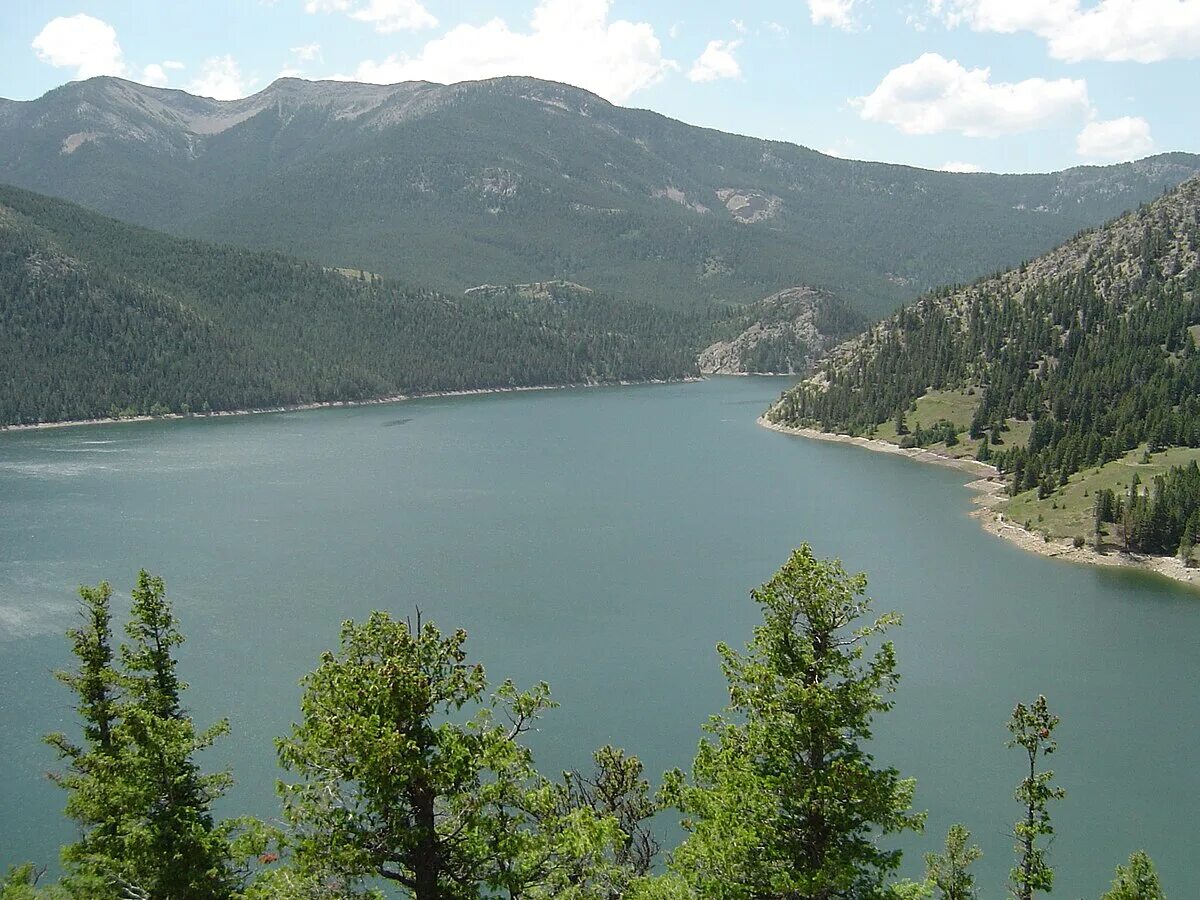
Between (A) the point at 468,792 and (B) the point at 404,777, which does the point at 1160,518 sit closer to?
(A) the point at 468,792

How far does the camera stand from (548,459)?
149250 mm

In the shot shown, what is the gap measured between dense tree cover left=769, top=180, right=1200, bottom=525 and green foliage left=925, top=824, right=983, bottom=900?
3132 inches

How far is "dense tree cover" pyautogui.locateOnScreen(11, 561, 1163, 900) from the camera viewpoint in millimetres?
16531

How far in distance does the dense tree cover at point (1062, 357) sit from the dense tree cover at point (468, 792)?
95.8 m

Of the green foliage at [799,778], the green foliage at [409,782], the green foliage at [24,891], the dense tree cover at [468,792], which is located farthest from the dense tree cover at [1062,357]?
the green foliage at [24,891]

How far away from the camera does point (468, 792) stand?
17375 mm

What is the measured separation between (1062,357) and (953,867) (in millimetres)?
137456

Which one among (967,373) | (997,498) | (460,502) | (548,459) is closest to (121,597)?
(460,502)

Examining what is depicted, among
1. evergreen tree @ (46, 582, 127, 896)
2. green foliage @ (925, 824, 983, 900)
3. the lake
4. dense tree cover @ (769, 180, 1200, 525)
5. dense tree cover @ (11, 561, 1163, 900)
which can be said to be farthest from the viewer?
Result: dense tree cover @ (769, 180, 1200, 525)

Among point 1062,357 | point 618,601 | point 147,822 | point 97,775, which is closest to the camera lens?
point 147,822

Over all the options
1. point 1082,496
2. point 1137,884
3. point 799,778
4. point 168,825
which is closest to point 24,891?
point 168,825

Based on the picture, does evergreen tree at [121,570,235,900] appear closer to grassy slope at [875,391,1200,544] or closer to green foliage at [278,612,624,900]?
green foliage at [278,612,624,900]

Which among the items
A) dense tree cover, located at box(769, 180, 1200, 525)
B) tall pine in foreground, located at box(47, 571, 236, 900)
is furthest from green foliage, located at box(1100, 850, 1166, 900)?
dense tree cover, located at box(769, 180, 1200, 525)

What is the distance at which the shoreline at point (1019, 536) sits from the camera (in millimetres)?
84456
